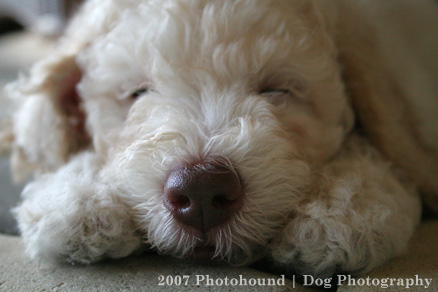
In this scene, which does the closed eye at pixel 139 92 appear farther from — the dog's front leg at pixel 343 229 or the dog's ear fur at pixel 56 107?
the dog's front leg at pixel 343 229

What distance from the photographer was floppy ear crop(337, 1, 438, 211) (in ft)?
6.00

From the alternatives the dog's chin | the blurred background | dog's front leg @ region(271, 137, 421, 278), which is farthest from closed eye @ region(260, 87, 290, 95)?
the blurred background

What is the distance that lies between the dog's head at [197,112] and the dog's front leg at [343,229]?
69 mm

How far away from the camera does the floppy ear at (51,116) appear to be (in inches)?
75.7

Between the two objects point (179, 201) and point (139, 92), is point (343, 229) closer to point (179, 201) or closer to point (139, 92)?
point (179, 201)

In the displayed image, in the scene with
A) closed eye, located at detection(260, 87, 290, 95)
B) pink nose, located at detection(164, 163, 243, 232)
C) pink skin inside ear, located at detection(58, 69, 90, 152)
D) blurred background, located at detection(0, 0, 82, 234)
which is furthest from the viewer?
blurred background, located at detection(0, 0, 82, 234)

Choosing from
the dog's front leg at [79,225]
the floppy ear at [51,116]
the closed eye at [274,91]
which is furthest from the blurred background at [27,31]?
the closed eye at [274,91]

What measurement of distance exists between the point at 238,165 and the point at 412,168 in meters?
0.91

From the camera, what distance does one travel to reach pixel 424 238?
1531 mm

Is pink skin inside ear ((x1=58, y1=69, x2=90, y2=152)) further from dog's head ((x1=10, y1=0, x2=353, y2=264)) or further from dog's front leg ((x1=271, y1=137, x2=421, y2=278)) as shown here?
dog's front leg ((x1=271, y1=137, x2=421, y2=278))

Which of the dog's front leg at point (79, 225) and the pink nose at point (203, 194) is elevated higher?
the pink nose at point (203, 194)

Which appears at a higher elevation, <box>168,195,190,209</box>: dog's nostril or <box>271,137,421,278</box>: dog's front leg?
<box>168,195,190,209</box>: dog's nostril

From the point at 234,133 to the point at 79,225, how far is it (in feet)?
1.70

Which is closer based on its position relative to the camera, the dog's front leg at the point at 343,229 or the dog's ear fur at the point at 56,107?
the dog's front leg at the point at 343,229
